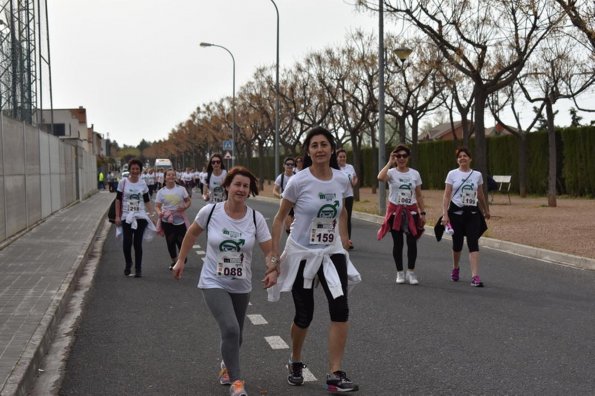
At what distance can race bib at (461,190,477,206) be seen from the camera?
939 centimetres

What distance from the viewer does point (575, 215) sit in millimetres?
21422

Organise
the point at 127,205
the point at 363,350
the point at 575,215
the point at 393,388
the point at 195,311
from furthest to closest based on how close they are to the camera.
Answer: the point at 575,215 → the point at 127,205 → the point at 195,311 → the point at 363,350 → the point at 393,388

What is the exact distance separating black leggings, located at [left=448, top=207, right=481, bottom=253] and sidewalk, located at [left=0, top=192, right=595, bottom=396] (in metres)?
2.75

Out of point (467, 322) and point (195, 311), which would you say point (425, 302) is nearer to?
point (467, 322)

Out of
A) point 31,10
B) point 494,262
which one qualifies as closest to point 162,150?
point 31,10

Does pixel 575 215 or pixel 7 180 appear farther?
pixel 575 215

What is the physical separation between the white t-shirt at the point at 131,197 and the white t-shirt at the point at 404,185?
138 inches

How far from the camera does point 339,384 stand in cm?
485

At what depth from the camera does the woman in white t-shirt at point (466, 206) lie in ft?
30.8

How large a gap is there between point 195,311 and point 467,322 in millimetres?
2726

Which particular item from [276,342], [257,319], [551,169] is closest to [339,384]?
[276,342]

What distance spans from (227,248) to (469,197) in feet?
16.7

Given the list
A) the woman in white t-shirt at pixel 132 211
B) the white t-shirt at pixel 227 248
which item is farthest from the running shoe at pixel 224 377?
the woman in white t-shirt at pixel 132 211

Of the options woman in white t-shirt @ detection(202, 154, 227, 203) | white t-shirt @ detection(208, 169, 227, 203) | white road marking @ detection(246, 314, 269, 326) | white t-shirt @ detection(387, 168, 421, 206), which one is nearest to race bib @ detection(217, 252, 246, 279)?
white road marking @ detection(246, 314, 269, 326)
